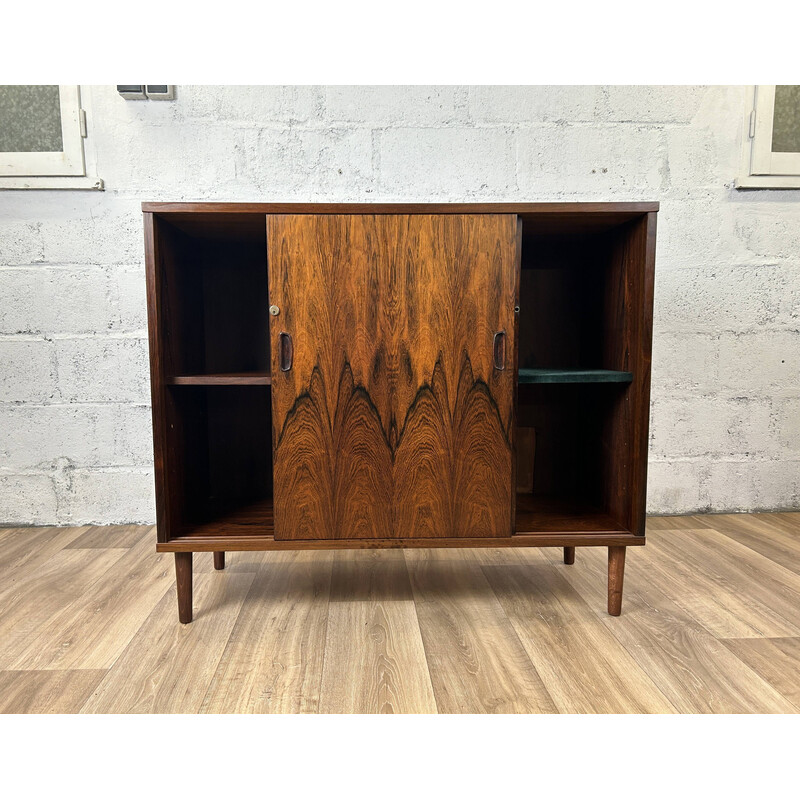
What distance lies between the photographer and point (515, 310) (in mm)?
1194

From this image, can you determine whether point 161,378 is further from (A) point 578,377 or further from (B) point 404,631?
(A) point 578,377

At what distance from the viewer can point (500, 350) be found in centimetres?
120

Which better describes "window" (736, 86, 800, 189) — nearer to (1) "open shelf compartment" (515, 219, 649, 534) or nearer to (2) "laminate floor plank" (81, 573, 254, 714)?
(1) "open shelf compartment" (515, 219, 649, 534)

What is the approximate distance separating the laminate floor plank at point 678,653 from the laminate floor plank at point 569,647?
0.03 metres

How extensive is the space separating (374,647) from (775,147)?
2048mm

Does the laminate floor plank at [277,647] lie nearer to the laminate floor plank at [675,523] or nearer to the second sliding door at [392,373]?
the second sliding door at [392,373]

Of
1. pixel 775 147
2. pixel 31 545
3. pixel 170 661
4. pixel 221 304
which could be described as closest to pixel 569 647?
pixel 170 661

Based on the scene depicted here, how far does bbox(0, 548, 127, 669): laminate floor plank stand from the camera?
3.90ft

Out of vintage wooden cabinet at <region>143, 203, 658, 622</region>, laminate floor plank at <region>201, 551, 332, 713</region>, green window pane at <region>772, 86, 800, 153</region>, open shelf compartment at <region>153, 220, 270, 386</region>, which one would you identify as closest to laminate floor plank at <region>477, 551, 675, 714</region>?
vintage wooden cabinet at <region>143, 203, 658, 622</region>

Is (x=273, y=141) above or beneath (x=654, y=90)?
beneath

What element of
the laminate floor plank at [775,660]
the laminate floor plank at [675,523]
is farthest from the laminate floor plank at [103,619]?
the laminate floor plank at [675,523]

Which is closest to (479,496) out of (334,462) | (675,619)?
(334,462)

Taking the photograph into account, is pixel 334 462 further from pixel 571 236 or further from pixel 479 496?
pixel 571 236

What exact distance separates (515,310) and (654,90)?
1302mm
